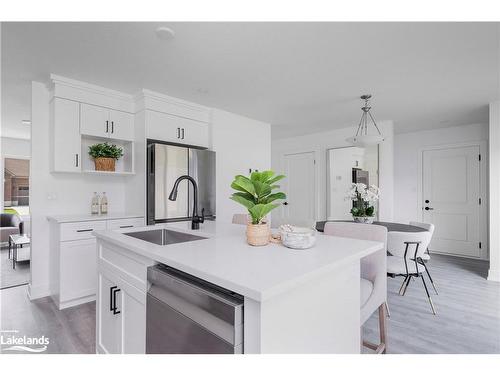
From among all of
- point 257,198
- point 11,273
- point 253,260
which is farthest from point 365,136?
point 11,273

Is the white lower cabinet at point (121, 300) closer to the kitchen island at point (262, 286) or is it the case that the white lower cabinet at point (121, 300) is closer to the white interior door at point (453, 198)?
the kitchen island at point (262, 286)

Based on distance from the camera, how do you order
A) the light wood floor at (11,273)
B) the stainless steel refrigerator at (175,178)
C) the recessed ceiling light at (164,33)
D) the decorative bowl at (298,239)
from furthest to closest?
the light wood floor at (11,273), the stainless steel refrigerator at (175,178), the recessed ceiling light at (164,33), the decorative bowl at (298,239)

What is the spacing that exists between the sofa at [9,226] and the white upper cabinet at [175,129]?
337cm

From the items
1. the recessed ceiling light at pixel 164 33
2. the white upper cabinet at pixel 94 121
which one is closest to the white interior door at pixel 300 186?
the white upper cabinet at pixel 94 121

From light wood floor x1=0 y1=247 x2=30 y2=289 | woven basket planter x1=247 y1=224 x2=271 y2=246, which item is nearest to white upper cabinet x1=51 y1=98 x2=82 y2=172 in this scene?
light wood floor x1=0 y1=247 x2=30 y2=289

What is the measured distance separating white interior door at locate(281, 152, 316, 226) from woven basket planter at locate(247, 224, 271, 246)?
169 inches

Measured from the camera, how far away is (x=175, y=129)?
11.5 ft

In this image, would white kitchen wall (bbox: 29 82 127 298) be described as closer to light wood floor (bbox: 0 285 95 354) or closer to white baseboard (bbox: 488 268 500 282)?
light wood floor (bbox: 0 285 95 354)

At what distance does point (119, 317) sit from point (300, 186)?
4.81 meters

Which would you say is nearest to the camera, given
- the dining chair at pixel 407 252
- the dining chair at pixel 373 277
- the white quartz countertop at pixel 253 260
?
the white quartz countertop at pixel 253 260

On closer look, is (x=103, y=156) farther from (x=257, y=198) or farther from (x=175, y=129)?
(x=257, y=198)

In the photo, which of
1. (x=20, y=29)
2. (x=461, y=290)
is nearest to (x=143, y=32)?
(x=20, y=29)

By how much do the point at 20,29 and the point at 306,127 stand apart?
4.07 metres

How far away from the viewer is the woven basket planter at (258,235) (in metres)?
1.35
